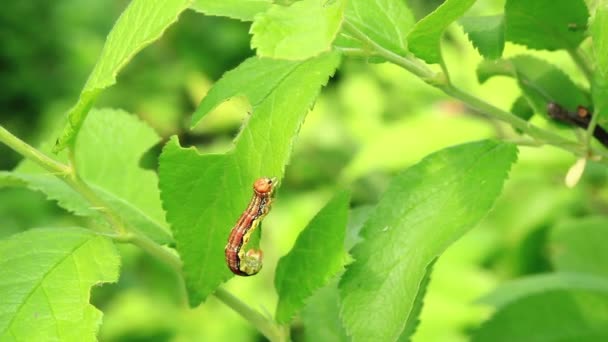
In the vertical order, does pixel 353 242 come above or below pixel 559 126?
below

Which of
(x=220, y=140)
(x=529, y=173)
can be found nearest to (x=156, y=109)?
(x=220, y=140)

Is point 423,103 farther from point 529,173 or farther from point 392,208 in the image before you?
point 392,208

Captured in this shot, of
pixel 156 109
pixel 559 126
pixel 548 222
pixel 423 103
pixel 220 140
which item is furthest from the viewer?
pixel 156 109

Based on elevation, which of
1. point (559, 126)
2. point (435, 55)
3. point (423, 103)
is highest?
point (435, 55)

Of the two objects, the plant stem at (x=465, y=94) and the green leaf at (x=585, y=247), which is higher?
the plant stem at (x=465, y=94)

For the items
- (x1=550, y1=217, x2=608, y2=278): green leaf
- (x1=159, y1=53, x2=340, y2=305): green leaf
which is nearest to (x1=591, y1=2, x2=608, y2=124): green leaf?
(x1=159, y1=53, x2=340, y2=305): green leaf

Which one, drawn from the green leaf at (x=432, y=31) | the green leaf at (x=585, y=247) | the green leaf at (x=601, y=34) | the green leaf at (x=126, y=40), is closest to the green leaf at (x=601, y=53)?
the green leaf at (x=601, y=34)

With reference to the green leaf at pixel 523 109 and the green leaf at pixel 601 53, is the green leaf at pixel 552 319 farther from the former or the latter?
the green leaf at pixel 601 53
